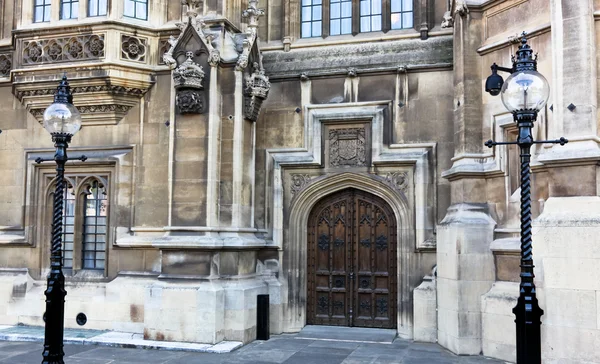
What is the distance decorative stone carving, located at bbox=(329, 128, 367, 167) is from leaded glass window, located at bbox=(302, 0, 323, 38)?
222 cm

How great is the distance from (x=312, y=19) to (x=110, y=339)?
294 inches

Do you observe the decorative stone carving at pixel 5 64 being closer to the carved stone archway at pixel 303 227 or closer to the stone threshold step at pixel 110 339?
the stone threshold step at pixel 110 339

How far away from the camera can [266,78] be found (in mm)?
12156

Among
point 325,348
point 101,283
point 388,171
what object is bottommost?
point 325,348

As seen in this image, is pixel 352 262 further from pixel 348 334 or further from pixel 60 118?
pixel 60 118

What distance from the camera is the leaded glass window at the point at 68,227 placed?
513 inches

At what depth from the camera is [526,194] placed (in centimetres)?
631

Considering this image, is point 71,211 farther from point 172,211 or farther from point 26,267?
point 172,211

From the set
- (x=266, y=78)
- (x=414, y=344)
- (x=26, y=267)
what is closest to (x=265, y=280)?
(x=414, y=344)

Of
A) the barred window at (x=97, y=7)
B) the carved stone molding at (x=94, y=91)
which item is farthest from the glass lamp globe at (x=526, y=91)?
the barred window at (x=97, y=7)

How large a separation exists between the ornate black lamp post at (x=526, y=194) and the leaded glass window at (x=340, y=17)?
6.89 metres

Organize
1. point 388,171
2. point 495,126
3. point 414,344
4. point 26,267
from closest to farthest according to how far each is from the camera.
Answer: point 495,126 < point 414,344 < point 388,171 < point 26,267

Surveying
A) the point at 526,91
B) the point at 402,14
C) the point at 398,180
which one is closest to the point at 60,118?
the point at 526,91

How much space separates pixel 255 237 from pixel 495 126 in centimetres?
485
